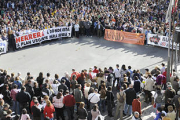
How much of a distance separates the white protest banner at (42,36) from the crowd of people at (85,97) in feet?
25.0

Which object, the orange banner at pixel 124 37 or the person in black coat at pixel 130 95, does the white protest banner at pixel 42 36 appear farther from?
the person in black coat at pixel 130 95

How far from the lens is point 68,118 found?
43.2 feet

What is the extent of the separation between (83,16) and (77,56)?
6744 mm

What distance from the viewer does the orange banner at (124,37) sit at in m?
23.0

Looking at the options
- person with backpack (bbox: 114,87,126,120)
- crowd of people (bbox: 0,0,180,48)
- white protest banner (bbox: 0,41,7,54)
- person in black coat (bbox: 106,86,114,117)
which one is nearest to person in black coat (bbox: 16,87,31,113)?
person in black coat (bbox: 106,86,114,117)

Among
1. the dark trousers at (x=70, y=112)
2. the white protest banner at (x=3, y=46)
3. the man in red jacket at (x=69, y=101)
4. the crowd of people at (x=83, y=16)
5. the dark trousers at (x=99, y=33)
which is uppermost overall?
the crowd of people at (x=83, y=16)

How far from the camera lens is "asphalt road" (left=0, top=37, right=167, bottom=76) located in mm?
19562

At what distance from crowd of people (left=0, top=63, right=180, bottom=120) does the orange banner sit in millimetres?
7873

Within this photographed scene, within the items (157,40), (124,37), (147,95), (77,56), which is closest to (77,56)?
(77,56)

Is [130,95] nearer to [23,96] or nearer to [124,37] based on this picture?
[23,96]

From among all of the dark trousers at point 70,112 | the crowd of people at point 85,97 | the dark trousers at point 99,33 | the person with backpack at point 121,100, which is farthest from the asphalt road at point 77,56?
the person with backpack at point 121,100

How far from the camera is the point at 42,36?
78.0ft

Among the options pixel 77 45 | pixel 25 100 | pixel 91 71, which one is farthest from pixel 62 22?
pixel 25 100

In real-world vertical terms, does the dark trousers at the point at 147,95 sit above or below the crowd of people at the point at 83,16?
below
